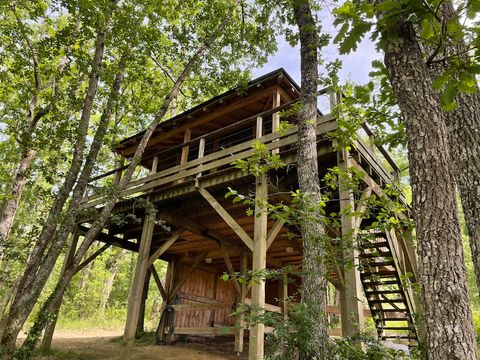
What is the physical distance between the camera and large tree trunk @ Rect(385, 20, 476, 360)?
2.08m

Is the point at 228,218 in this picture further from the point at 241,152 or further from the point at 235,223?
the point at 241,152

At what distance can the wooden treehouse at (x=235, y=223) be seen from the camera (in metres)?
5.78

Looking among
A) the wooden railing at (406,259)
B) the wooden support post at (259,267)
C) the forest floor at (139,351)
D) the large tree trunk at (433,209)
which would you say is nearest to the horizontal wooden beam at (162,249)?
the forest floor at (139,351)

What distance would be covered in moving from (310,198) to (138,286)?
541cm

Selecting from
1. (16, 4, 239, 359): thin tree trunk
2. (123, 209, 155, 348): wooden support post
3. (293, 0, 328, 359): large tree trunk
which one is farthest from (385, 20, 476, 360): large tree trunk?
(16, 4, 239, 359): thin tree trunk

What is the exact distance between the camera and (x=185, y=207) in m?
8.52

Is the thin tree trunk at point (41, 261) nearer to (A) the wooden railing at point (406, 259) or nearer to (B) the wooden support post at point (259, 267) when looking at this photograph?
(B) the wooden support post at point (259, 267)

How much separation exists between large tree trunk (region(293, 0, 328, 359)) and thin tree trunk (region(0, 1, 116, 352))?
519 centimetres

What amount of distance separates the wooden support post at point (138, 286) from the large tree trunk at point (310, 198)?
4.61m

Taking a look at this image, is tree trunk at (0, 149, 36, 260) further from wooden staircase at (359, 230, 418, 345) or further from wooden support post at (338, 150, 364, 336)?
wooden staircase at (359, 230, 418, 345)

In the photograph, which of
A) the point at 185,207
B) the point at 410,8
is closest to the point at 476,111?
the point at 410,8

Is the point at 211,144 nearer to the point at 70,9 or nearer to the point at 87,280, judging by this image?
the point at 70,9

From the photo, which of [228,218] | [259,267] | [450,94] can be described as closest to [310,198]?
[450,94]

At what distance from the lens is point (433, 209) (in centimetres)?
234
